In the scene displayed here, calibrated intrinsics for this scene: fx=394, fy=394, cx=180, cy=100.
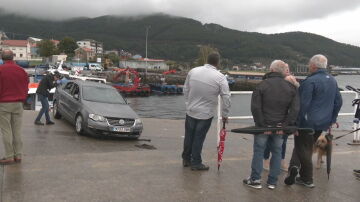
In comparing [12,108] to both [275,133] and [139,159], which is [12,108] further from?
[275,133]

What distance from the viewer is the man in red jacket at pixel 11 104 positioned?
608 centimetres

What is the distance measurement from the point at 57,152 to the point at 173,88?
6273 cm

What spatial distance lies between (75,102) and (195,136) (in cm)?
579

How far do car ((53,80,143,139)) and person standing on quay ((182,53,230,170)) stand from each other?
408cm

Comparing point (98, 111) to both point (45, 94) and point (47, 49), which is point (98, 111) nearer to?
point (45, 94)

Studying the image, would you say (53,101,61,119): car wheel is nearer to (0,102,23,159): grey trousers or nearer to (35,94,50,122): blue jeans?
(35,94,50,122): blue jeans

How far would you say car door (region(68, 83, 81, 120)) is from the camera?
1078 cm

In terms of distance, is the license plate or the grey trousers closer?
the grey trousers

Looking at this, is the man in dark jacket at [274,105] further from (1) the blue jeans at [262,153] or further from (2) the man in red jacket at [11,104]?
(2) the man in red jacket at [11,104]

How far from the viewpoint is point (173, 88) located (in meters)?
70.4

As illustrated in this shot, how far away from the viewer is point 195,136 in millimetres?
6219

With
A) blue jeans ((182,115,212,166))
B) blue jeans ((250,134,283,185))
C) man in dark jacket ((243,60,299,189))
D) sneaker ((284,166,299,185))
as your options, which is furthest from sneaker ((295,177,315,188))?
blue jeans ((182,115,212,166))

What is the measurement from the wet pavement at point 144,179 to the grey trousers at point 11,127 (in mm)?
248

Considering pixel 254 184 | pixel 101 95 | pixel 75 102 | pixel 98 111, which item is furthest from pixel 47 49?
pixel 254 184
